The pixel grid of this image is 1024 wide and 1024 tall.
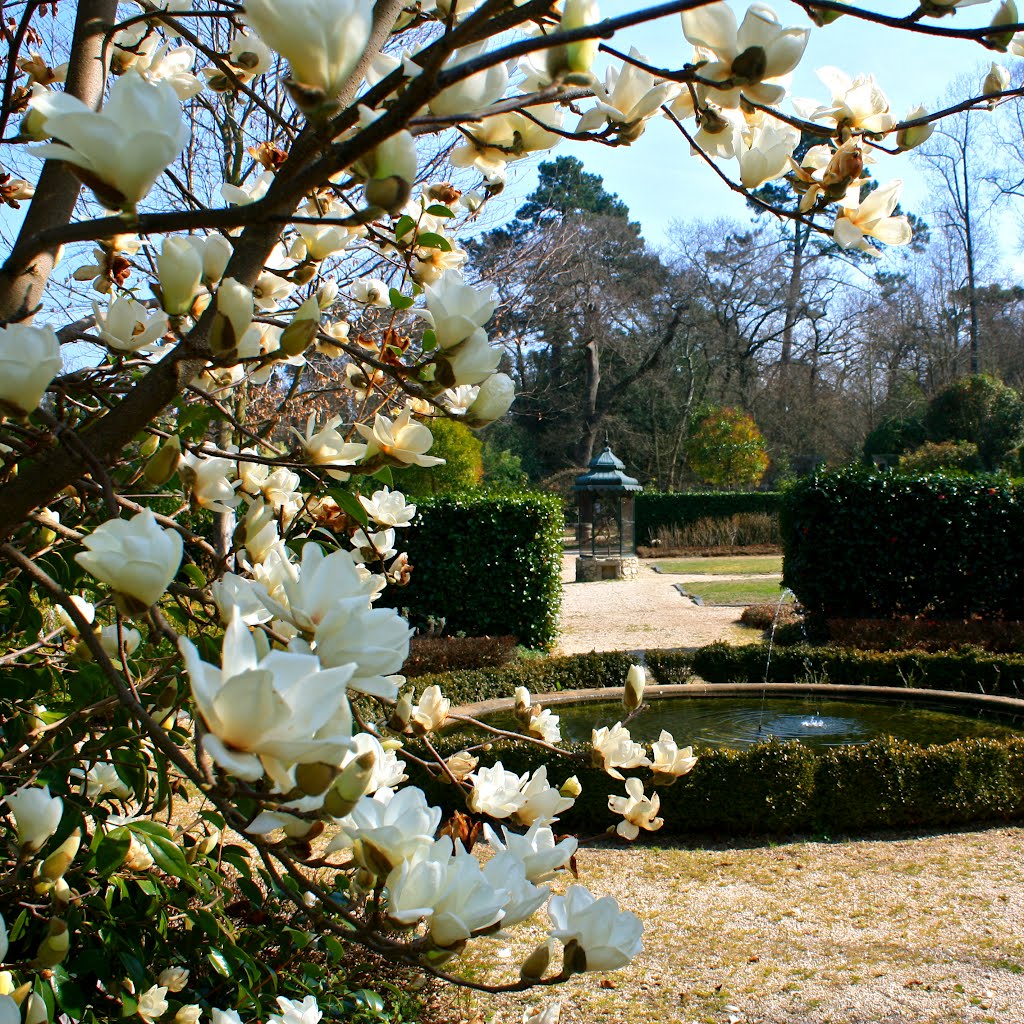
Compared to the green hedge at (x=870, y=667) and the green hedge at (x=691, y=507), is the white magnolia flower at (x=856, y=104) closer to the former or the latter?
the green hedge at (x=870, y=667)

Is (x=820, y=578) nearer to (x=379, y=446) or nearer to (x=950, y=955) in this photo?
(x=950, y=955)

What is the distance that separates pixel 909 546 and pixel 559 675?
420 cm

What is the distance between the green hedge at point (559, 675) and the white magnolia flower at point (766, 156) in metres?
5.27

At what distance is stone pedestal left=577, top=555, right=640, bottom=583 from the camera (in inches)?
610

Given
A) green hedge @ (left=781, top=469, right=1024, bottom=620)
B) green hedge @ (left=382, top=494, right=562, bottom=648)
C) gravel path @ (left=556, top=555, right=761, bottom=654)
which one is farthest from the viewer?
gravel path @ (left=556, top=555, right=761, bottom=654)

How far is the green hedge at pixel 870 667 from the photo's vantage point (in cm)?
640

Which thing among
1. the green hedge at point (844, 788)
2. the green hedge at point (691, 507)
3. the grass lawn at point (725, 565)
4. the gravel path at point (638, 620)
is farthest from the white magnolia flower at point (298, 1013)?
the green hedge at point (691, 507)

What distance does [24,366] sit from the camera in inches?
28.3

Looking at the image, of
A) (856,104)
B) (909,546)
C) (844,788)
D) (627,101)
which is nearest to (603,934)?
(627,101)

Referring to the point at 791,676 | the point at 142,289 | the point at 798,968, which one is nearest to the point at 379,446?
the point at 142,289

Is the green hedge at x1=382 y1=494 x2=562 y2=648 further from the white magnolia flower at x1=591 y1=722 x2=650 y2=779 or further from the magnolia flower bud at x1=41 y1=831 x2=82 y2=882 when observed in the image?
the magnolia flower bud at x1=41 y1=831 x2=82 y2=882

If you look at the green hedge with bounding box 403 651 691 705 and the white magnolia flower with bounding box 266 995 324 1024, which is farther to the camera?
the green hedge with bounding box 403 651 691 705

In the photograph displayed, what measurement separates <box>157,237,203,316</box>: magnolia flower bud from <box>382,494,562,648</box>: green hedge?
8.25 m

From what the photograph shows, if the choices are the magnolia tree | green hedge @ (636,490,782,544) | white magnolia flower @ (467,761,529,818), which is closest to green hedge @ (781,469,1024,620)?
the magnolia tree
